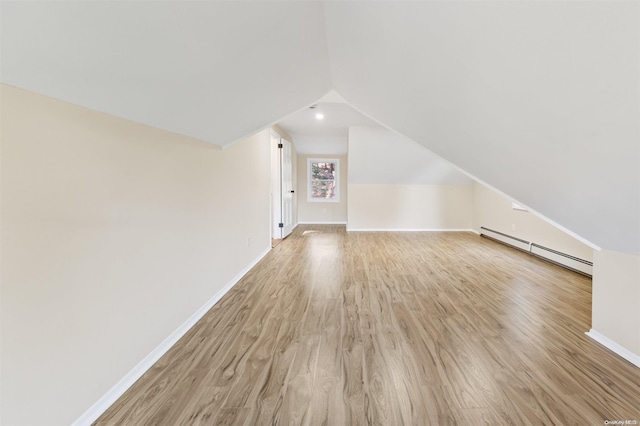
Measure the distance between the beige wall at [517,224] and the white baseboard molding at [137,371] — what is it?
3310mm

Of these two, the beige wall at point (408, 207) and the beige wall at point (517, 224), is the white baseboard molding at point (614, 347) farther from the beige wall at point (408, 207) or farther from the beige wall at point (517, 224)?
the beige wall at point (408, 207)

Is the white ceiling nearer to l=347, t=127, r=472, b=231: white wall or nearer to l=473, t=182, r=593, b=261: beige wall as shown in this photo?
l=347, t=127, r=472, b=231: white wall

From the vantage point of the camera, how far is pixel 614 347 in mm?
1849

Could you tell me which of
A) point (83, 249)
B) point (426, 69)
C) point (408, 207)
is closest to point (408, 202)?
point (408, 207)

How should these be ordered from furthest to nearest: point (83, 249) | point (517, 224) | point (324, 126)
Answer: point (324, 126) → point (517, 224) → point (83, 249)

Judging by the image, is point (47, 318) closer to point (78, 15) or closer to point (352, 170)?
point (78, 15)

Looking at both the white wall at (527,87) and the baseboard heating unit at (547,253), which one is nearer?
the white wall at (527,87)

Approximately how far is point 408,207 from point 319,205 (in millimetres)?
2459

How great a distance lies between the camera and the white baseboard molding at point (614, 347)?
1.72 meters

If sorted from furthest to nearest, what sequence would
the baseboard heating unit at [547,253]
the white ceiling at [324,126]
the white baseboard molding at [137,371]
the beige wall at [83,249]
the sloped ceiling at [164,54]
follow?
the white ceiling at [324,126] < the baseboard heating unit at [547,253] < the white baseboard molding at [137,371] < the beige wall at [83,249] < the sloped ceiling at [164,54]

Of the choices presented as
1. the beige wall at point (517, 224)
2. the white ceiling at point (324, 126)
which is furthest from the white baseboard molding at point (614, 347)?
the white ceiling at point (324, 126)

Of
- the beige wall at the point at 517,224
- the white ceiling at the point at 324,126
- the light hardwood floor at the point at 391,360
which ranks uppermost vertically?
the white ceiling at the point at 324,126

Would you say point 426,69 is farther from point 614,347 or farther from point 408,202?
point 408,202

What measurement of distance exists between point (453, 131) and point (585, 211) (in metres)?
0.92
